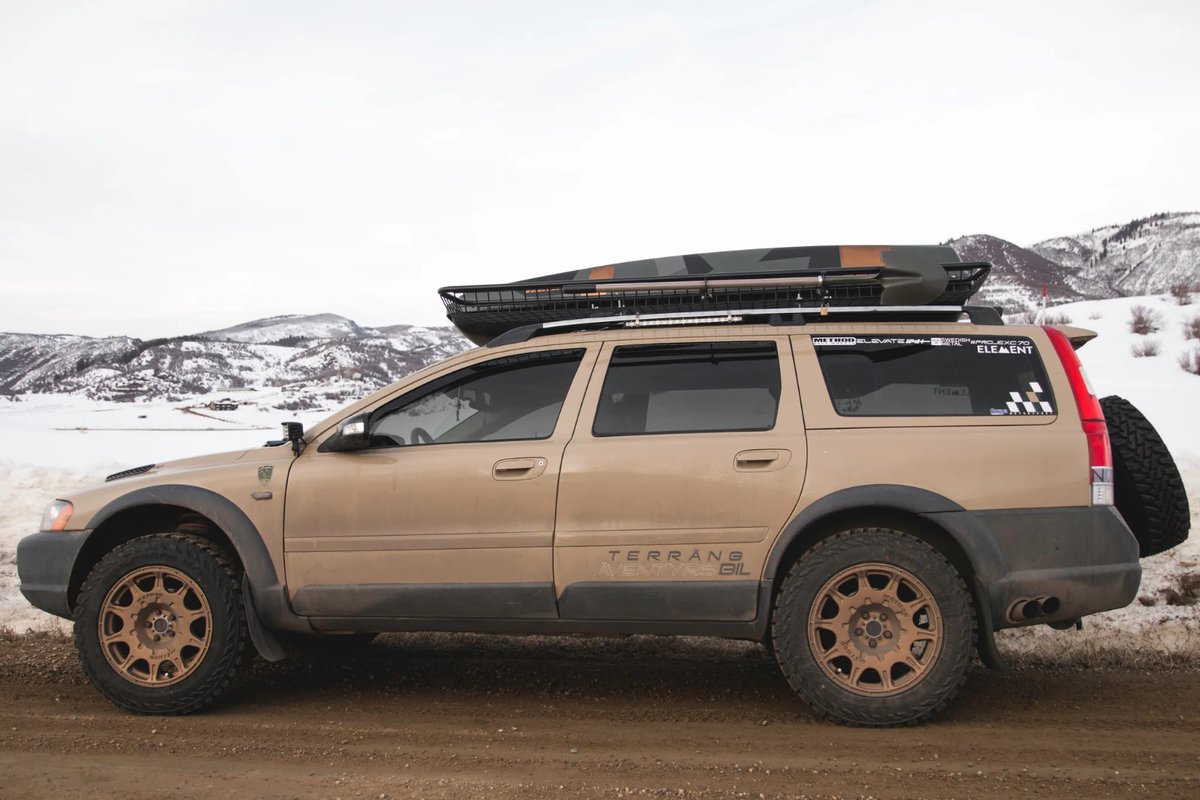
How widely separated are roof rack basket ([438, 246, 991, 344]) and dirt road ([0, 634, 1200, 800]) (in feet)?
6.35

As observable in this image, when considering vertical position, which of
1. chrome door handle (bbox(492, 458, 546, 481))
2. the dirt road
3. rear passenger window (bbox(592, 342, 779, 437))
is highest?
rear passenger window (bbox(592, 342, 779, 437))

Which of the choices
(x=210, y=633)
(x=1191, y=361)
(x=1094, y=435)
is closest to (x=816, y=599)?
(x=1094, y=435)

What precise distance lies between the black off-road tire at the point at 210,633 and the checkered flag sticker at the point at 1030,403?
3.71 meters

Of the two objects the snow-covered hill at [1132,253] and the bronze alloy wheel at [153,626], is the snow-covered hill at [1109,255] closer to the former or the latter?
the snow-covered hill at [1132,253]

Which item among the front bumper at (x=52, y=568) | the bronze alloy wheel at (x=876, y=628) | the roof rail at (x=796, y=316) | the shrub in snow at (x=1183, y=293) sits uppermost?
the shrub in snow at (x=1183, y=293)

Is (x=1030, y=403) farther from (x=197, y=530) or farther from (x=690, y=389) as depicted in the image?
(x=197, y=530)

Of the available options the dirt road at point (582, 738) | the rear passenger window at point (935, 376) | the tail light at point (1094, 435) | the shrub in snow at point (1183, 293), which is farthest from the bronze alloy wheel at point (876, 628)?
the shrub in snow at point (1183, 293)

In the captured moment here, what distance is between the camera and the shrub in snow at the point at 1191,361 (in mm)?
14387

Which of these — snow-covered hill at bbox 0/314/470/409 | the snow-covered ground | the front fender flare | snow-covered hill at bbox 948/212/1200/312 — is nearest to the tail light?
Answer: the snow-covered ground

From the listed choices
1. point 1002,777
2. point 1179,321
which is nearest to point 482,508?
point 1002,777

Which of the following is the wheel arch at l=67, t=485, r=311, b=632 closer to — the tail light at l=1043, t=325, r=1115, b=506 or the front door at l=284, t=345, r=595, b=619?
the front door at l=284, t=345, r=595, b=619

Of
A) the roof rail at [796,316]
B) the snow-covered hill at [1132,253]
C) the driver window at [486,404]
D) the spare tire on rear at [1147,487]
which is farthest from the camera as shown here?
the snow-covered hill at [1132,253]

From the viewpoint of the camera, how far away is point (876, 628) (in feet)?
12.9

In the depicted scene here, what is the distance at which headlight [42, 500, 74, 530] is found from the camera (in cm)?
456
